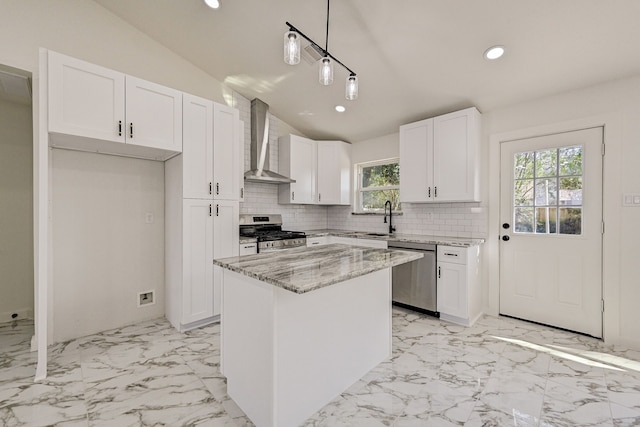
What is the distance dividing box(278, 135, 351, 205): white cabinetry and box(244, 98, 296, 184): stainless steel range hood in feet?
→ 0.88

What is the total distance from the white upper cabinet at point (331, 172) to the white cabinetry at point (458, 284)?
192cm

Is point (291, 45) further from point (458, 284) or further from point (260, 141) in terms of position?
point (458, 284)

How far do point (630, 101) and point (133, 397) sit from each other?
457 cm

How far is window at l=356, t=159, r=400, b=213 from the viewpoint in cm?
428

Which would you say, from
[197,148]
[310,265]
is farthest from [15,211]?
[310,265]

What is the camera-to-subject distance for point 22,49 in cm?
236

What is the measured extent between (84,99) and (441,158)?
351 cm

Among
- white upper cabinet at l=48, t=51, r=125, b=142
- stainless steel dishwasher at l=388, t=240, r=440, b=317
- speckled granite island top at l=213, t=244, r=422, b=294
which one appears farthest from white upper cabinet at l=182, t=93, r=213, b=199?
stainless steel dishwasher at l=388, t=240, r=440, b=317

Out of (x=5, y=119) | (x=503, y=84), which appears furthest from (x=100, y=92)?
(x=503, y=84)

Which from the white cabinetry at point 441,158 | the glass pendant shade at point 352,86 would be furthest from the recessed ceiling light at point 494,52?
the glass pendant shade at point 352,86

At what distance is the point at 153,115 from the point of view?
264 cm

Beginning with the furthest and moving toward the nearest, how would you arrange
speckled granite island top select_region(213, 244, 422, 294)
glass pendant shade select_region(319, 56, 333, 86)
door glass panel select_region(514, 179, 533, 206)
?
door glass panel select_region(514, 179, 533, 206), glass pendant shade select_region(319, 56, 333, 86), speckled granite island top select_region(213, 244, 422, 294)

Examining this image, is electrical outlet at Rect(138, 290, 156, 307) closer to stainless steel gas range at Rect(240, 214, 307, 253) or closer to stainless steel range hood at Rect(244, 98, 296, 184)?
stainless steel gas range at Rect(240, 214, 307, 253)

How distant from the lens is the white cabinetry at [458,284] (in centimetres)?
297
